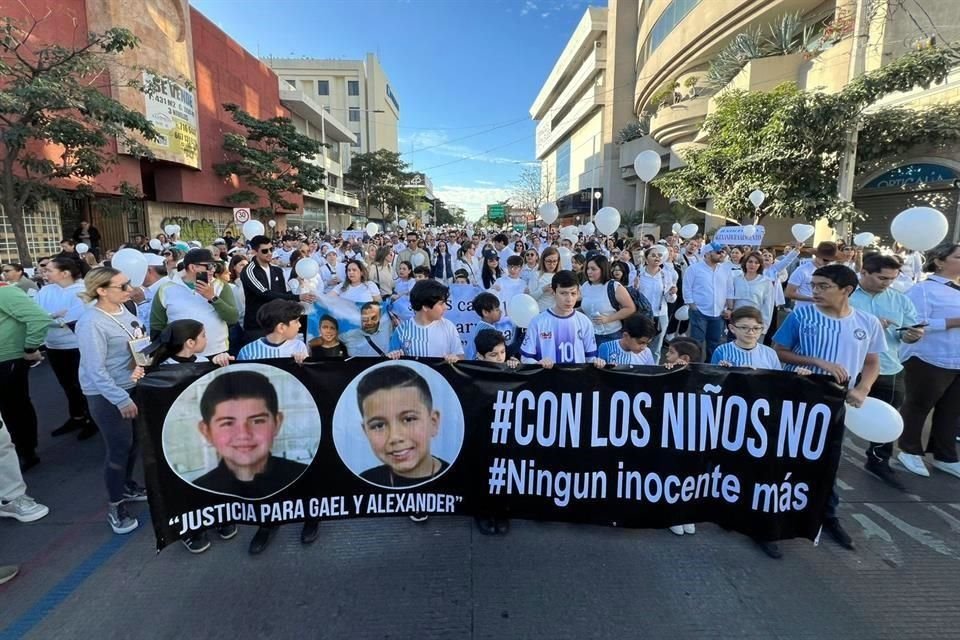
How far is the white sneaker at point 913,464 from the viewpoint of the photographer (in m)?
3.88

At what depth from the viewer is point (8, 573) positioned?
2695 mm

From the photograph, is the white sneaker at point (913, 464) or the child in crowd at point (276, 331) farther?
the white sneaker at point (913, 464)

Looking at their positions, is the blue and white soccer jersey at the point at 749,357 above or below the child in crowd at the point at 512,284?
below

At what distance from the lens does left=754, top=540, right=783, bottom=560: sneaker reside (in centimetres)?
288

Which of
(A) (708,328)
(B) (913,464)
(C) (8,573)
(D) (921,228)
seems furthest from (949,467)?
(C) (8,573)

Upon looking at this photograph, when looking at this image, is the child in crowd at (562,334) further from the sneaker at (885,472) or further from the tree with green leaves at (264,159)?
the tree with green leaves at (264,159)

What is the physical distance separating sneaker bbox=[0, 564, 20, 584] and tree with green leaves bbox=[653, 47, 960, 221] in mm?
18213

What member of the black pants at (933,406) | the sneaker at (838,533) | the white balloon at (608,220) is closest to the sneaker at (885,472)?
the black pants at (933,406)

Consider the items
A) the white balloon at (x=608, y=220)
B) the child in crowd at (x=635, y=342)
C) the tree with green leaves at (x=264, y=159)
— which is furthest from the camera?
the tree with green leaves at (x=264, y=159)

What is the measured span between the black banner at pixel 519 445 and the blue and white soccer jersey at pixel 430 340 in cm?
54

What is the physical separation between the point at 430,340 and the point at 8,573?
2769 mm

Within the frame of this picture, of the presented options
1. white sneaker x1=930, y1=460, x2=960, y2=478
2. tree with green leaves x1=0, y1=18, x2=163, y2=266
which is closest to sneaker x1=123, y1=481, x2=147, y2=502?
white sneaker x1=930, y1=460, x2=960, y2=478

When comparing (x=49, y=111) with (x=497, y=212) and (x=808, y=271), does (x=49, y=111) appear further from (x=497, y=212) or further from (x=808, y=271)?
(x=497, y=212)

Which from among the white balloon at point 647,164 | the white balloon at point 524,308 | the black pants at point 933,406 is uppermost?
the white balloon at point 647,164
